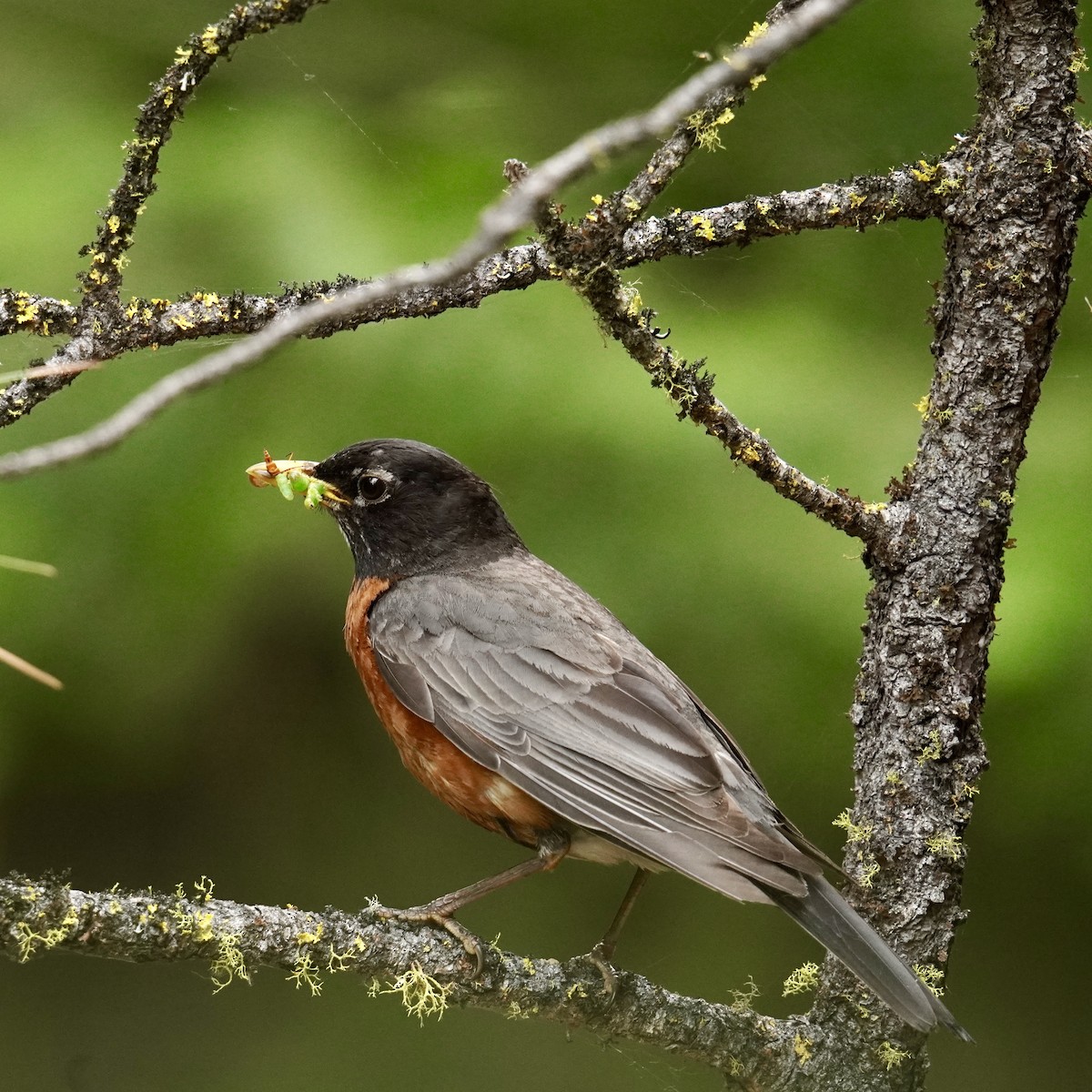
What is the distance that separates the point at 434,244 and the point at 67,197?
1199 mm

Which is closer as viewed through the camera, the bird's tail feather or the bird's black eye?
the bird's tail feather

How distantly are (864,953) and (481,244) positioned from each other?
1.78 metres

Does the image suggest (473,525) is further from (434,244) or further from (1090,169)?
(1090,169)

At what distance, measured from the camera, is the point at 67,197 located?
4371 mm

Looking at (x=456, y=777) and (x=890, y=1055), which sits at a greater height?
(x=456, y=777)

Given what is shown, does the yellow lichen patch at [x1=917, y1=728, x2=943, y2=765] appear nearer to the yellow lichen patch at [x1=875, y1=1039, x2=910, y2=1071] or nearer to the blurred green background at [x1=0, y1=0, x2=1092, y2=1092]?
the yellow lichen patch at [x1=875, y1=1039, x2=910, y2=1071]

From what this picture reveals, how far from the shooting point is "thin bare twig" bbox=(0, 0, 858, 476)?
4.84 feet

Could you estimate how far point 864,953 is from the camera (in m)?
2.66

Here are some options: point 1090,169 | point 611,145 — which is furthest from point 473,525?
point 611,145

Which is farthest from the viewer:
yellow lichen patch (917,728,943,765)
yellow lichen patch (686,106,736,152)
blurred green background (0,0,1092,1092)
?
blurred green background (0,0,1092,1092)

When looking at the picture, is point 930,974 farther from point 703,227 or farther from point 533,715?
point 703,227

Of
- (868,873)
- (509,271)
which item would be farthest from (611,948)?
(509,271)

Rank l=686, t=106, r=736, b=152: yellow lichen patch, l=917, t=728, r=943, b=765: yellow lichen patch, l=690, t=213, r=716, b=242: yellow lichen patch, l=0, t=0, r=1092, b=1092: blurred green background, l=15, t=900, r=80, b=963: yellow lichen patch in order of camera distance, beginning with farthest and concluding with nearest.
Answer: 1. l=0, t=0, r=1092, b=1092: blurred green background
2. l=917, t=728, r=943, b=765: yellow lichen patch
3. l=690, t=213, r=716, b=242: yellow lichen patch
4. l=686, t=106, r=736, b=152: yellow lichen patch
5. l=15, t=900, r=80, b=963: yellow lichen patch

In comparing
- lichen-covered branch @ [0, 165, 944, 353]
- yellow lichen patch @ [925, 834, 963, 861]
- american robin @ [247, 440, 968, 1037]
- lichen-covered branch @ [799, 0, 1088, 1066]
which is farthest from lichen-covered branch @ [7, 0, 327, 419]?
yellow lichen patch @ [925, 834, 963, 861]
